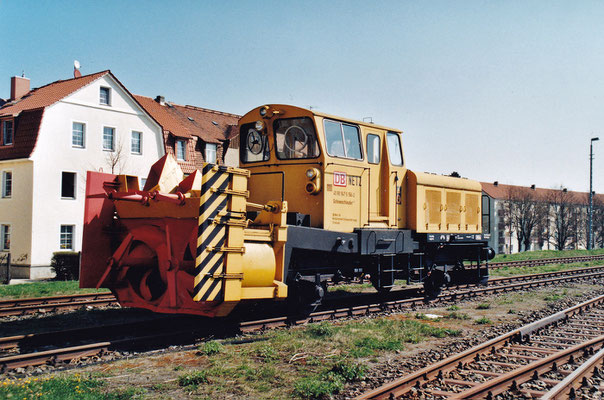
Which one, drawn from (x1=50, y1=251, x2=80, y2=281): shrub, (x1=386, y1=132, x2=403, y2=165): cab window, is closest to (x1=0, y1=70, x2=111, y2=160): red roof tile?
(x1=50, y1=251, x2=80, y2=281): shrub

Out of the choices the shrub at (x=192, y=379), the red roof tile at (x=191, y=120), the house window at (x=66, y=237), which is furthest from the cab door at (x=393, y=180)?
the red roof tile at (x=191, y=120)

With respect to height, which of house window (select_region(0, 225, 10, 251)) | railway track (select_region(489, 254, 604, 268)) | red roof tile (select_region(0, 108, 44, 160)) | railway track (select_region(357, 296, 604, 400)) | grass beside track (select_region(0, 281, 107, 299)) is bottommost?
grass beside track (select_region(0, 281, 107, 299))

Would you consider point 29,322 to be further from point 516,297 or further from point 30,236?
point 30,236

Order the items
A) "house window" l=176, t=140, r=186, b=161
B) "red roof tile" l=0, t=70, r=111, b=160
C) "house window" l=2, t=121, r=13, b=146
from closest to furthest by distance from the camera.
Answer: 1. "red roof tile" l=0, t=70, r=111, b=160
2. "house window" l=2, t=121, r=13, b=146
3. "house window" l=176, t=140, r=186, b=161

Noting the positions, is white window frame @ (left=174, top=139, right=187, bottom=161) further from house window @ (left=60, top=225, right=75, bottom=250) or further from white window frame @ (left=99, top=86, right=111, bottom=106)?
house window @ (left=60, top=225, right=75, bottom=250)

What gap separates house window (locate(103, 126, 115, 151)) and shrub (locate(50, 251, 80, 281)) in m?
7.08

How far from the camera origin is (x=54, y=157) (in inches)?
955

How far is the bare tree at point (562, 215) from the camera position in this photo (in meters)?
67.6

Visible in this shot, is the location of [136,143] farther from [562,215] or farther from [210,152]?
[562,215]

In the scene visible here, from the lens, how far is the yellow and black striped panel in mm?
6901

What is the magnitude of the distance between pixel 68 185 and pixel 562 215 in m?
61.7

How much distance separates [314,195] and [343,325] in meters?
2.31

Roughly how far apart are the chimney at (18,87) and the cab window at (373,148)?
26.8 meters

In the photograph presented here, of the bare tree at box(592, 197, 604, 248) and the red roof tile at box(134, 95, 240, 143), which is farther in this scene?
the bare tree at box(592, 197, 604, 248)
